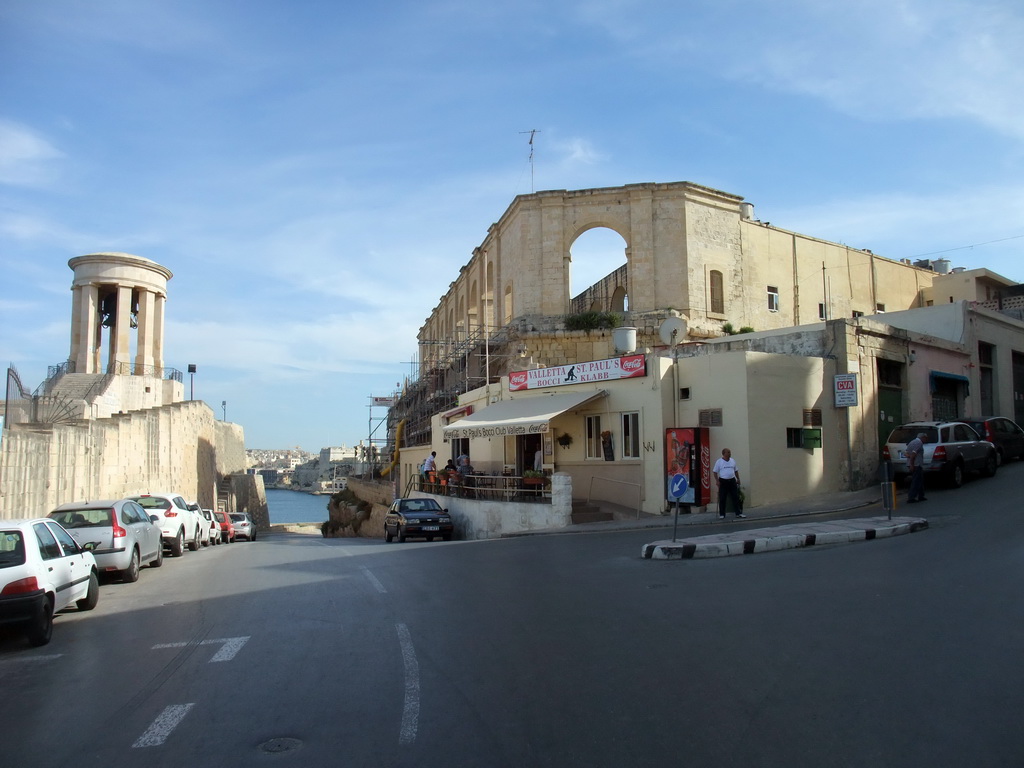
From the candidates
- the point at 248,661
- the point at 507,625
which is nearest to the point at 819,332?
the point at 507,625

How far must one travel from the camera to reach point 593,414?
2359cm

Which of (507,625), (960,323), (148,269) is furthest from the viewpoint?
(148,269)

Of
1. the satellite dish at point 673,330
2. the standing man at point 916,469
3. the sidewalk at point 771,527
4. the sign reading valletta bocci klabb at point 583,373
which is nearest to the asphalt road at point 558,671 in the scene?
the sidewalk at point 771,527

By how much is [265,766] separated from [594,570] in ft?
26.0

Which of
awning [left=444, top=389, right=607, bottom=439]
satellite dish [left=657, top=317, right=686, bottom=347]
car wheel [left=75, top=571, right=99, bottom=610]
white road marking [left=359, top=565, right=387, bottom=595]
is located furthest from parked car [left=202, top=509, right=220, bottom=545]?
car wheel [left=75, top=571, right=99, bottom=610]

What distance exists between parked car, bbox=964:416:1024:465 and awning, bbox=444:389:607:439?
10.9m

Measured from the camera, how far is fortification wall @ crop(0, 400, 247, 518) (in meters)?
17.8

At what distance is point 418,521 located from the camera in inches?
944

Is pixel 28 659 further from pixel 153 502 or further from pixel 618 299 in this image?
pixel 618 299

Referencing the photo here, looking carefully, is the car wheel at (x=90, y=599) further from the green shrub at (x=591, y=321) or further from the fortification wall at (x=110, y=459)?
the green shrub at (x=591, y=321)

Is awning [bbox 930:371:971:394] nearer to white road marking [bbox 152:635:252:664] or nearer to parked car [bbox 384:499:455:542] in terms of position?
parked car [bbox 384:499:455:542]

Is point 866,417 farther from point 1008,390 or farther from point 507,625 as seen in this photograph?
point 507,625

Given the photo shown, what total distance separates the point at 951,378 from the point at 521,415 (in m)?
14.7

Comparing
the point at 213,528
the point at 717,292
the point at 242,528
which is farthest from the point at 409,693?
the point at 242,528
